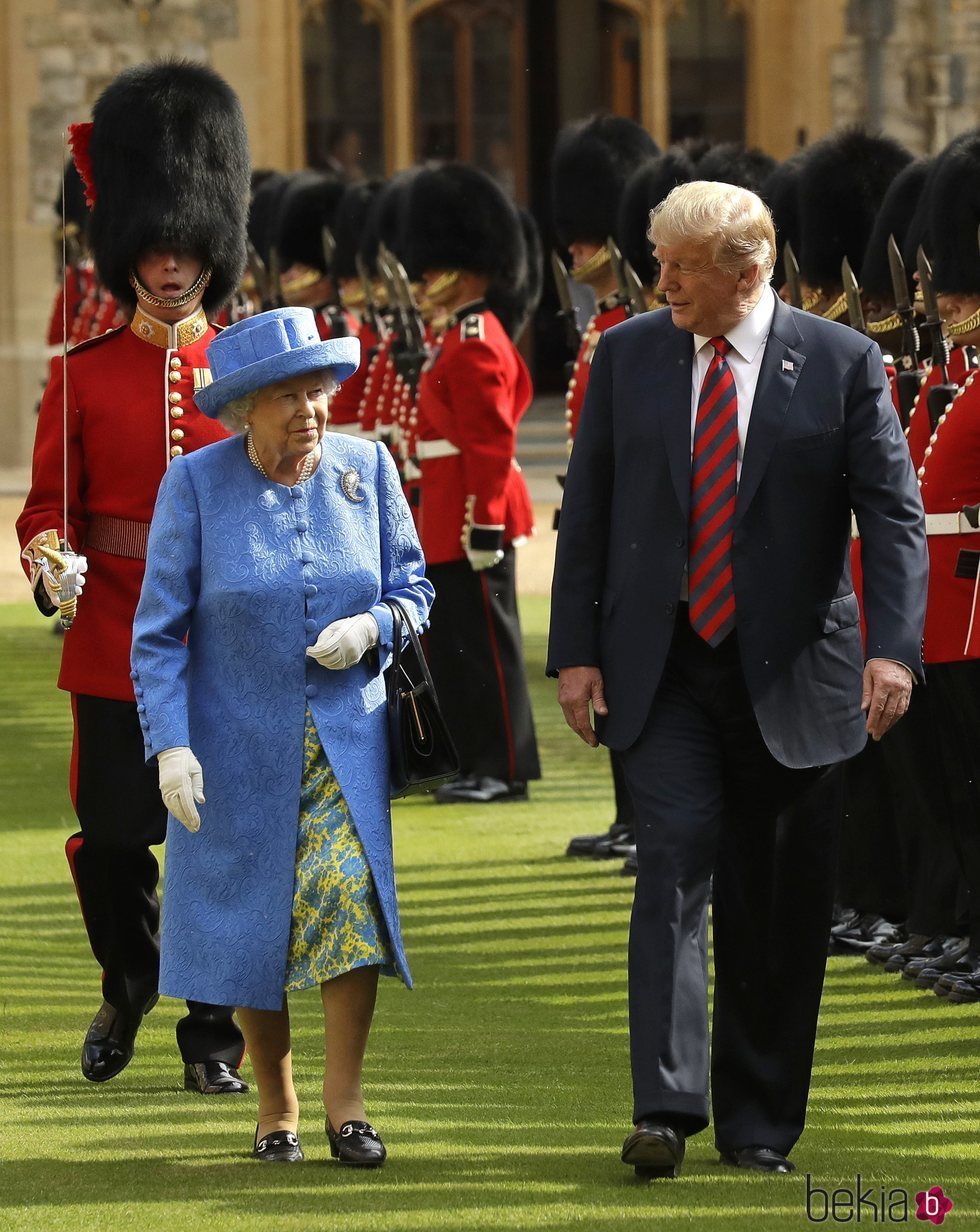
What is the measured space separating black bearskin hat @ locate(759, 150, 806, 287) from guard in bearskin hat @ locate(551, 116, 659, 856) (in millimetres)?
513

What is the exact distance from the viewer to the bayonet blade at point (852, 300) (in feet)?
22.1

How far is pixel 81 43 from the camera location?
20.2m

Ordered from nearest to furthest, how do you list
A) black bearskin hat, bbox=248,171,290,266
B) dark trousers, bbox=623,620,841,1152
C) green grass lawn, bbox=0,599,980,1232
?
green grass lawn, bbox=0,599,980,1232
dark trousers, bbox=623,620,841,1152
black bearskin hat, bbox=248,171,290,266

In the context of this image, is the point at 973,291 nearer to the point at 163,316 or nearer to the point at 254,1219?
the point at 163,316

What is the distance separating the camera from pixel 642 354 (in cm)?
454

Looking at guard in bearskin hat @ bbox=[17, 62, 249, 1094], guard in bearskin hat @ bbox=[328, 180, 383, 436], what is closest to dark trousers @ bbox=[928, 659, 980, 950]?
guard in bearskin hat @ bbox=[17, 62, 249, 1094]

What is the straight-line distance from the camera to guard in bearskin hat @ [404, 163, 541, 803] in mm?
8750

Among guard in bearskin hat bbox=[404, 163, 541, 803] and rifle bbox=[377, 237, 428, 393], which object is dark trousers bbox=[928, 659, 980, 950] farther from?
rifle bbox=[377, 237, 428, 393]

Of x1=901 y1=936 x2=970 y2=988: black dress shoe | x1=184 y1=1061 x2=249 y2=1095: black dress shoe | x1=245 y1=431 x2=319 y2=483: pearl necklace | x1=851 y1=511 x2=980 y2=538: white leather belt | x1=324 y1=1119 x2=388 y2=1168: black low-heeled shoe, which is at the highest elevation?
x1=245 y1=431 x2=319 y2=483: pearl necklace

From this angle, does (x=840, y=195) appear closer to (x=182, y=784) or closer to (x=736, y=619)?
(x=736, y=619)

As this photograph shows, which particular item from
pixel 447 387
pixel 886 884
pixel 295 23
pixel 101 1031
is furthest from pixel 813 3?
pixel 101 1031

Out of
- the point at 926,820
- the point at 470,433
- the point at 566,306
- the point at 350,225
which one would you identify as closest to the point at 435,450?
the point at 470,433

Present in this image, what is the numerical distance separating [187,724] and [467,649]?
4553mm

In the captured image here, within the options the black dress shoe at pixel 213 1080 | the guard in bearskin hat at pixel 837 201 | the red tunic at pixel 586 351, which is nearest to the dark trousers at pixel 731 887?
the black dress shoe at pixel 213 1080
